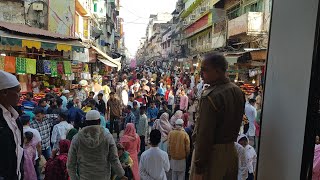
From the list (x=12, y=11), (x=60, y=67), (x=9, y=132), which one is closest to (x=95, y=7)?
(x=12, y=11)

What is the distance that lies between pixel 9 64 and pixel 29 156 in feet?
13.0

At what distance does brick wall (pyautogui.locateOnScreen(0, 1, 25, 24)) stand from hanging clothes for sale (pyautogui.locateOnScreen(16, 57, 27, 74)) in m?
6.02

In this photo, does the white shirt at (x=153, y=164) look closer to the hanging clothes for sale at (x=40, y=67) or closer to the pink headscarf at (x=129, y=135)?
the pink headscarf at (x=129, y=135)

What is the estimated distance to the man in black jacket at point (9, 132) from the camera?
2518mm

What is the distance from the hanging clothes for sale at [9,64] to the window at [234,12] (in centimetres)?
1852

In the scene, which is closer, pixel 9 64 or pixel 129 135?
pixel 129 135

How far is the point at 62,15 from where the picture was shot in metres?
17.6

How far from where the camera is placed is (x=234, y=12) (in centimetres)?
2616

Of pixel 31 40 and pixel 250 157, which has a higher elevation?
pixel 31 40

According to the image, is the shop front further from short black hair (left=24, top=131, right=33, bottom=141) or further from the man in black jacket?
the man in black jacket

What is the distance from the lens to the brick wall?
14.6m

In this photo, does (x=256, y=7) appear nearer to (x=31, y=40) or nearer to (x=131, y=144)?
(x=31, y=40)

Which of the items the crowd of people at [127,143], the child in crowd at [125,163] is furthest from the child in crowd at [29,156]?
the child in crowd at [125,163]

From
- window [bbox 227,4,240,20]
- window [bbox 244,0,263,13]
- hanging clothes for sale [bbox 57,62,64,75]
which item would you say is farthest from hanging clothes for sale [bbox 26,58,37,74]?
window [bbox 227,4,240,20]
